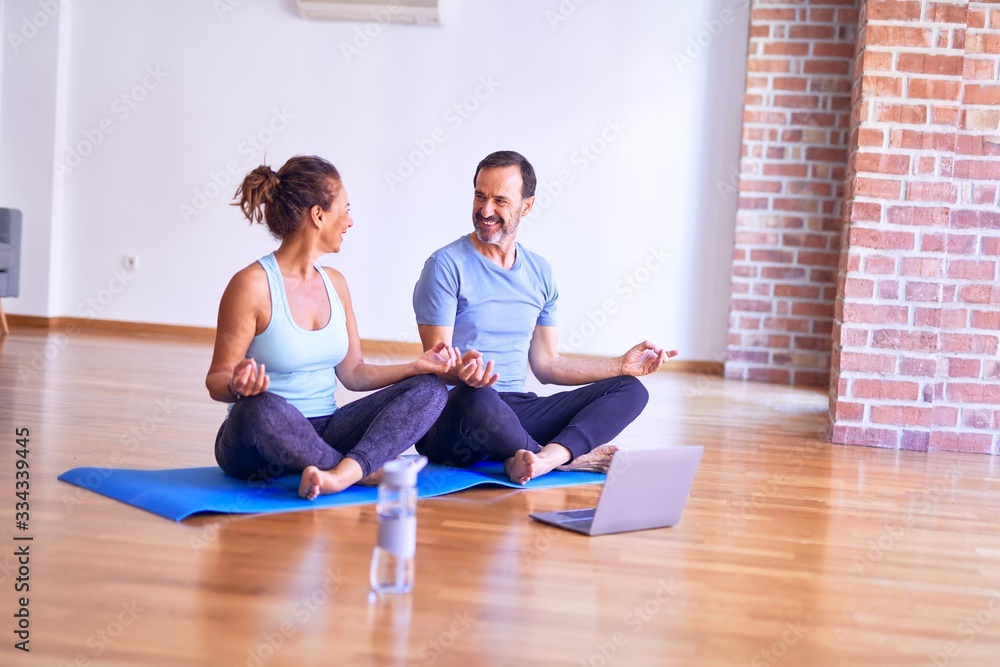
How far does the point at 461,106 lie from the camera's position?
231 inches

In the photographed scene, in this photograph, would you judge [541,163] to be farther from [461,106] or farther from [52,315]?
[52,315]

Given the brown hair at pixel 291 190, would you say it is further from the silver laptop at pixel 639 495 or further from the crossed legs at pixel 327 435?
the silver laptop at pixel 639 495

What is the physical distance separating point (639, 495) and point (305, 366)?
824mm

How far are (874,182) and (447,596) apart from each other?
2.52m

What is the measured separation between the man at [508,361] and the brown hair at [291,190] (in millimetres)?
351

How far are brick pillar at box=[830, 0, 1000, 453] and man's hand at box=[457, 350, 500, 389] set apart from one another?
1.72 m

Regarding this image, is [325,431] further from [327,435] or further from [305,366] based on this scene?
[305,366]

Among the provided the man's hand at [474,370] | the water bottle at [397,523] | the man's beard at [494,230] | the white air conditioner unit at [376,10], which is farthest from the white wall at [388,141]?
the water bottle at [397,523]

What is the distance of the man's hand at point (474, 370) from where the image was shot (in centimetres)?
239

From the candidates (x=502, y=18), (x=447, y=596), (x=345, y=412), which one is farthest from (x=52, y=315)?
(x=447, y=596)

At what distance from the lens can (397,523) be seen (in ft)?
5.49

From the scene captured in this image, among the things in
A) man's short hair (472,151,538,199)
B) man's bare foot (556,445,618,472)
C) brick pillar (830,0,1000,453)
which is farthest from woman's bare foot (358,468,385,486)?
brick pillar (830,0,1000,453)

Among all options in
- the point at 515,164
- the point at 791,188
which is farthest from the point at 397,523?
the point at 791,188

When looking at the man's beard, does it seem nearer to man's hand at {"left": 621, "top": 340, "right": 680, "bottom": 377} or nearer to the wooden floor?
man's hand at {"left": 621, "top": 340, "right": 680, "bottom": 377}
